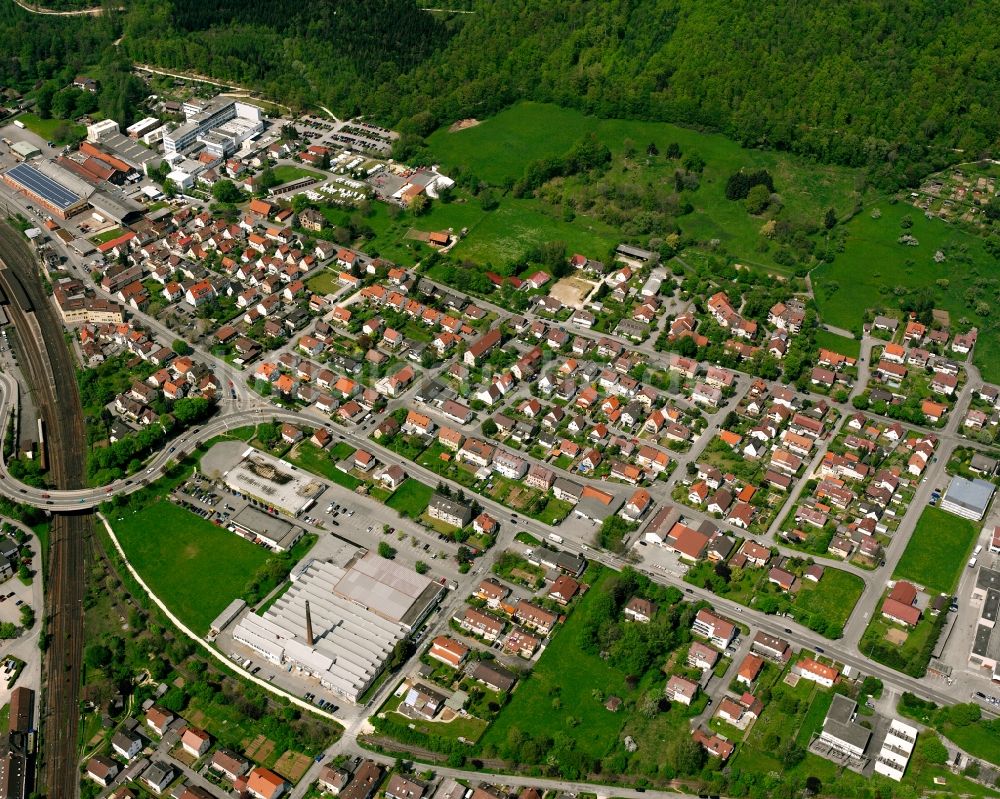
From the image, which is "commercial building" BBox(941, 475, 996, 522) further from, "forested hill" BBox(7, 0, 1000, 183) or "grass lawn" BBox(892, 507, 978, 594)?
"forested hill" BBox(7, 0, 1000, 183)

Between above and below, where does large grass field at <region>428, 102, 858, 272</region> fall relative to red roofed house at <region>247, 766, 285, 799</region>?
above

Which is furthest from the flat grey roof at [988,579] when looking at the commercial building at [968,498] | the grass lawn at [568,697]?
the grass lawn at [568,697]

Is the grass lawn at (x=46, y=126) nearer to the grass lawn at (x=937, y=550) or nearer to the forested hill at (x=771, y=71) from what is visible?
the forested hill at (x=771, y=71)

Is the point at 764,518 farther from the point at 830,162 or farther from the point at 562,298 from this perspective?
the point at 830,162

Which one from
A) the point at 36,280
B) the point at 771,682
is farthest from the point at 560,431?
the point at 36,280

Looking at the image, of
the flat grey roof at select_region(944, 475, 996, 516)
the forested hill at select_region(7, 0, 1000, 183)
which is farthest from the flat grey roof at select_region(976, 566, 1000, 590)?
the forested hill at select_region(7, 0, 1000, 183)

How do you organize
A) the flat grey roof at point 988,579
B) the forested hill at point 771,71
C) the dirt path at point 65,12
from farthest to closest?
the dirt path at point 65,12 → the forested hill at point 771,71 → the flat grey roof at point 988,579
